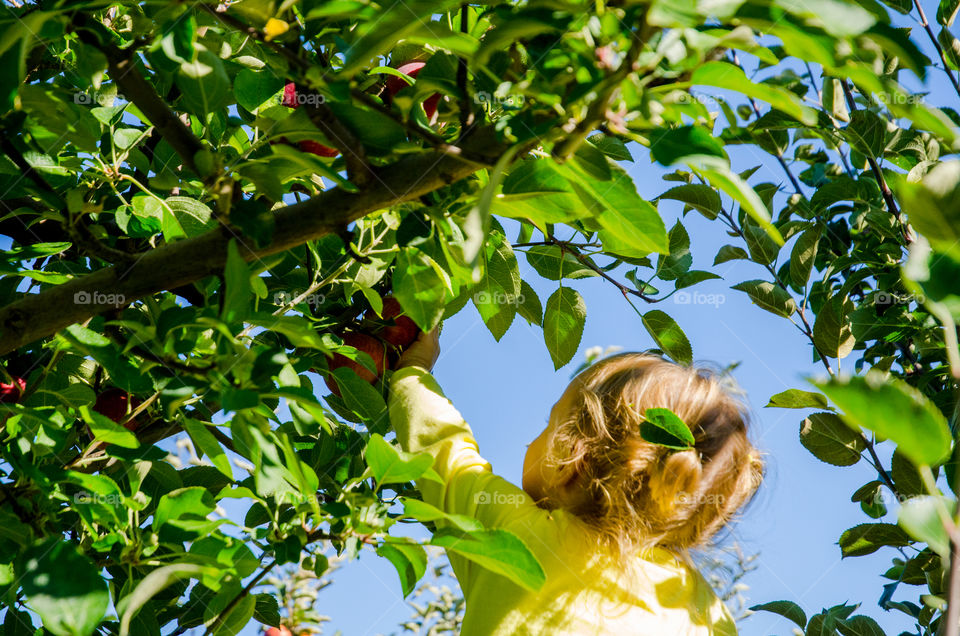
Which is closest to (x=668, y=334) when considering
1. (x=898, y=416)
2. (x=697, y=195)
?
(x=697, y=195)

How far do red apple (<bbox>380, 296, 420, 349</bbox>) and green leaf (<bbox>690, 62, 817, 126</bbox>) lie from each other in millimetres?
775

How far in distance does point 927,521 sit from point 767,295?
116 centimetres

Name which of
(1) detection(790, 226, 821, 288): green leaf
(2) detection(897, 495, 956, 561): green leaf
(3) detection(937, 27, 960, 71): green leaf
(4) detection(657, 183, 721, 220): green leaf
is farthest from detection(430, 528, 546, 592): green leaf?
(3) detection(937, 27, 960, 71): green leaf

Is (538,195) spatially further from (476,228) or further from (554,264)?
(554,264)

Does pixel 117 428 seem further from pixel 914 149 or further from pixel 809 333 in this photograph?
pixel 914 149

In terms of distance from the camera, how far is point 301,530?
826 mm

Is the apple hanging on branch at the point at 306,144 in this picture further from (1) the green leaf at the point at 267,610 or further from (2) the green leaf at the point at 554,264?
(1) the green leaf at the point at 267,610

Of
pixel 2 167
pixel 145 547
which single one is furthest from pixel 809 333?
pixel 2 167

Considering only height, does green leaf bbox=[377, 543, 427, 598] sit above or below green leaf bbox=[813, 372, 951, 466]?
below

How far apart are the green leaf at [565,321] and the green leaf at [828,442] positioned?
0.49m

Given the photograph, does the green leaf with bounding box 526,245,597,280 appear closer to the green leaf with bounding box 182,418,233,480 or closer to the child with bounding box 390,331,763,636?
the child with bounding box 390,331,763,636

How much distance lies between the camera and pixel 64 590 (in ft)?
2.09

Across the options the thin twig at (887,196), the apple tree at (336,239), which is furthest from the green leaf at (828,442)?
the thin twig at (887,196)

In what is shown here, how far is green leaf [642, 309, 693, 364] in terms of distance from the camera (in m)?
1.26
